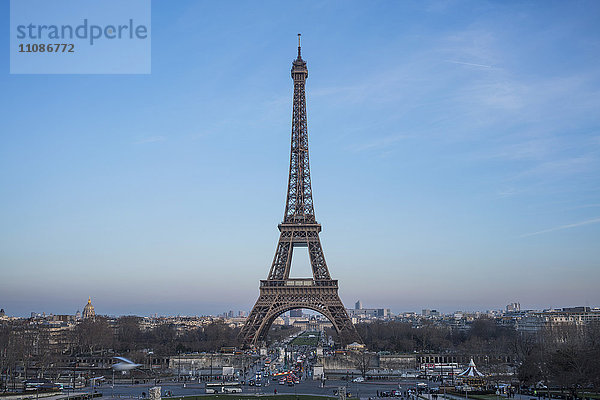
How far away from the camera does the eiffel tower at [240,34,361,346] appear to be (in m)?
72.1

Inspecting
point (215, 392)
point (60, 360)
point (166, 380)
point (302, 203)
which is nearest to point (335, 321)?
point (302, 203)

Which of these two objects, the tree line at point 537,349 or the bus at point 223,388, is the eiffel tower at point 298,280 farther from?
the bus at point 223,388

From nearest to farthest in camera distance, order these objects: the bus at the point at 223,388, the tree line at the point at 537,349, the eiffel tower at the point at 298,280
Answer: the tree line at the point at 537,349, the bus at the point at 223,388, the eiffel tower at the point at 298,280

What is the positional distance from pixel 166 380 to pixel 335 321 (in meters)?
22.4

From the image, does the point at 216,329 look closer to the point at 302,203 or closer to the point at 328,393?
the point at 302,203

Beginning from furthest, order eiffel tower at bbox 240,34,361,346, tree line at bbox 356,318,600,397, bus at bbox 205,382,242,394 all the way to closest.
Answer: eiffel tower at bbox 240,34,361,346, bus at bbox 205,382,242,394, tree line at bbox 356,318,600,397

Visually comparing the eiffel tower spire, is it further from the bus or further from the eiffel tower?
the bus

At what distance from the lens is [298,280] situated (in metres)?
74.0

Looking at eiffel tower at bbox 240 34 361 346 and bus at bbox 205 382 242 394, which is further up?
eiffel tower at bbox 240 34 361 346

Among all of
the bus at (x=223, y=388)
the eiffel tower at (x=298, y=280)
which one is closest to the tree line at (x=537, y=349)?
the eiffel tower at (x=298, y=280)

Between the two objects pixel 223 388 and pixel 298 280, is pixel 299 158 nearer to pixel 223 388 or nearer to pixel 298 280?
pixel 298 280

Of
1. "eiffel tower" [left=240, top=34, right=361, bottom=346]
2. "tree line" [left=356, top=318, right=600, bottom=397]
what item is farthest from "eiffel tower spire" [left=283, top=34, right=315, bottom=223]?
"tree line" [left=356, top=318, right=600, bottom=397]

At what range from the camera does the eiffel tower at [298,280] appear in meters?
72.1

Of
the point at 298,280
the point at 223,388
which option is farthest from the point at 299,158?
the point at 223,388
